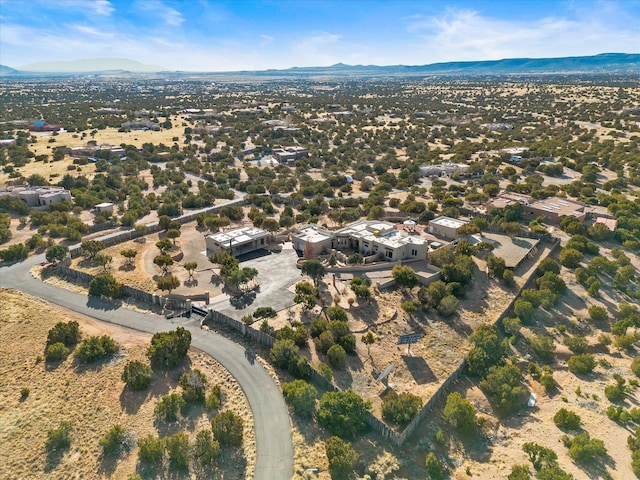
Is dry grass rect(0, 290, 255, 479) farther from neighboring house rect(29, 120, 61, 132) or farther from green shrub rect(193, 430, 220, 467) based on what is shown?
neighboring house rect(29, 120, 61, 132)

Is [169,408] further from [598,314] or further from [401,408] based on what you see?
[598,314]

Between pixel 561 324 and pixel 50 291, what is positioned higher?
pixel 50 291

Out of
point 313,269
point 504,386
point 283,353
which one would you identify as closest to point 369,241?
point 313,269

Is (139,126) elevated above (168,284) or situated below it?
below

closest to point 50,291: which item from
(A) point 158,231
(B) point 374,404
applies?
(A) point 158,231

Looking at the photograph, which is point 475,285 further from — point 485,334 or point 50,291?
point 50,291

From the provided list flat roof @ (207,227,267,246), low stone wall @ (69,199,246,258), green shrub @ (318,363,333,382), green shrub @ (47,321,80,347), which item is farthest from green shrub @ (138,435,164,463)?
low stone wall @ (69,199,246,258)

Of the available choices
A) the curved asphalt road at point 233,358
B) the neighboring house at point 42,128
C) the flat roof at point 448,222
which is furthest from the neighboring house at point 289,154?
the neighboring house at point 42,128
